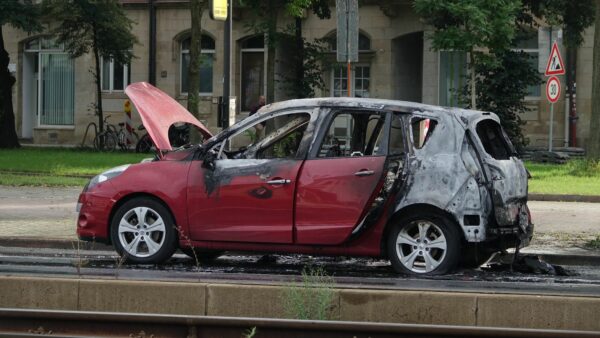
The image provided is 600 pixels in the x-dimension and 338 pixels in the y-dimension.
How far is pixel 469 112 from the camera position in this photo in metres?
10.4

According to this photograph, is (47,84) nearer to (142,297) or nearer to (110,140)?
(110,140)

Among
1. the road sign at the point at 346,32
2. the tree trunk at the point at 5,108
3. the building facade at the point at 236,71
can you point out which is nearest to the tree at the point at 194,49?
the building facade at the point at 236,71

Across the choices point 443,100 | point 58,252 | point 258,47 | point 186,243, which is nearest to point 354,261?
point 186,243

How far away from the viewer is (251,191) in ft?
33.4

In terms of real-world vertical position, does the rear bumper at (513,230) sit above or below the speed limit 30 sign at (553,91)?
below

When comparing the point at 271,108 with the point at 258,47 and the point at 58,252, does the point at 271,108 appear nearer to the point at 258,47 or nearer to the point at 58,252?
the point at 58,252

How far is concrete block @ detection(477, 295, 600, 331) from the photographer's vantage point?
759cm

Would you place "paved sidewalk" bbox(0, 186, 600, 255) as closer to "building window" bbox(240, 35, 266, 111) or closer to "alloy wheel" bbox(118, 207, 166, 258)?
"alloy wheel" bbox(118, 207, 166, 258)

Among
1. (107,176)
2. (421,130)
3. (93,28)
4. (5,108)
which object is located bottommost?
(107,176)

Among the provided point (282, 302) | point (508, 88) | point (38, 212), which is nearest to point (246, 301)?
point (282, 302)

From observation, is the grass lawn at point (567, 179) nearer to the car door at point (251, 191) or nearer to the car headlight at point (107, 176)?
the car door at point (251, 191)

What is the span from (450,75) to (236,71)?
7.50 metres

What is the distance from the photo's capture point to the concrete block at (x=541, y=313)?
759 centimetres

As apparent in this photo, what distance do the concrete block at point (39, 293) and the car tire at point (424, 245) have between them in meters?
3.06
